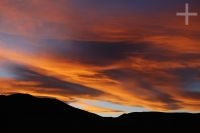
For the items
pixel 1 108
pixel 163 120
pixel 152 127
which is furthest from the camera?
pixel 163 120

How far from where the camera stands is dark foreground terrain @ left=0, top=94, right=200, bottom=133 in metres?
118

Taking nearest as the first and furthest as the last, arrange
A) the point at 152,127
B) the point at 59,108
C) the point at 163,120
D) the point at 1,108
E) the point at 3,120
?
the point at 3,120 → the point at 1,108 → the point at 152,127 → the point at 163,120 → the point at 59,108

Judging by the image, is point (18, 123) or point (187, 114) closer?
point (18, 123)

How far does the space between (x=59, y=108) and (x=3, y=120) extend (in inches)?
1823

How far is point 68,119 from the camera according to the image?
14438 centimetres

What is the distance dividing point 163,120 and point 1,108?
6458cm

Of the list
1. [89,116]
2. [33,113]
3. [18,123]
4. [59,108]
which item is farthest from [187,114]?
[18,123]

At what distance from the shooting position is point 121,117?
14925 cm

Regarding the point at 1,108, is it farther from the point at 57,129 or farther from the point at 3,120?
the point at 57,129

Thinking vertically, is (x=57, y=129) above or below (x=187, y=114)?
below

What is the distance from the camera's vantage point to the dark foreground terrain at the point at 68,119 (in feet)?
387

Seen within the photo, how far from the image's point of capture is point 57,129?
117125 millimetres

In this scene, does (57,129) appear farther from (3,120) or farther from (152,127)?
(152,127)

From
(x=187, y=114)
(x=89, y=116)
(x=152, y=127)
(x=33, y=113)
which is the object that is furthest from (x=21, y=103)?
(x=187, y=114)
